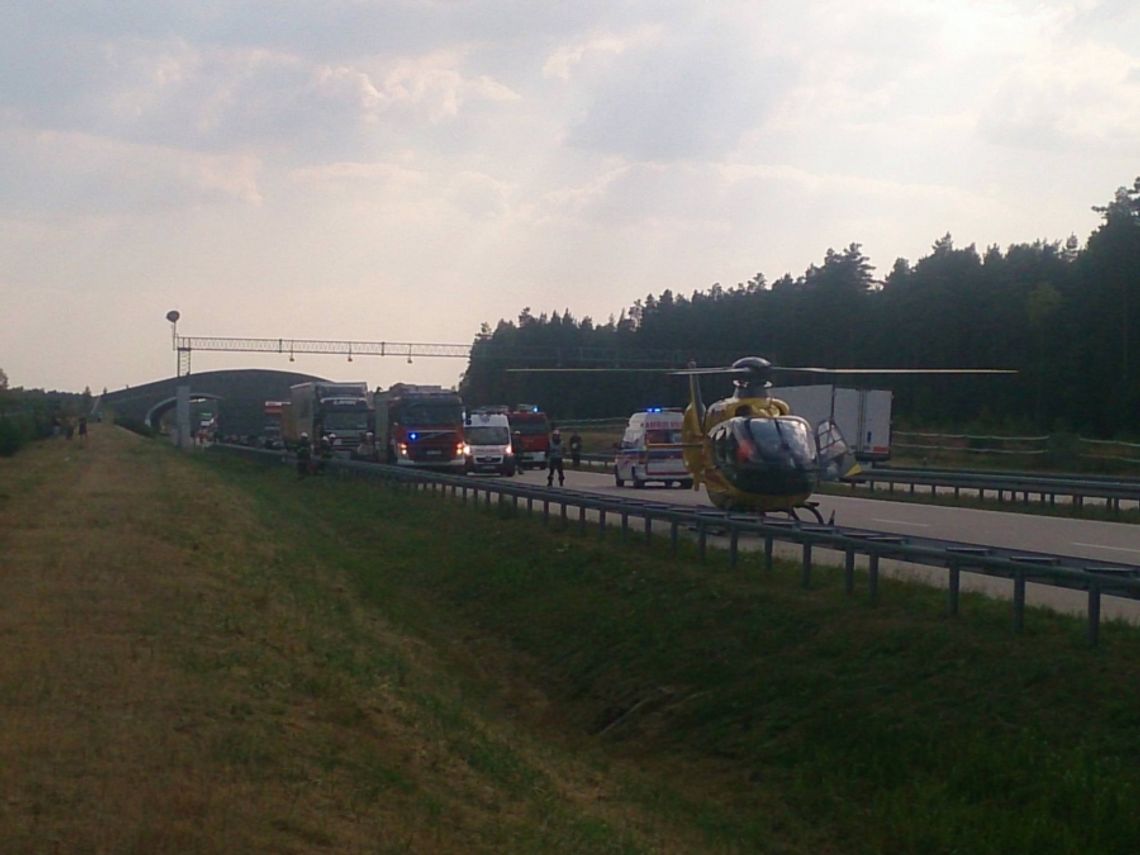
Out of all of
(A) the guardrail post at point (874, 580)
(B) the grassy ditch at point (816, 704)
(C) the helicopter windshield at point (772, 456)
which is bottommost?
(B) the grassy ditch at point (816, 704)

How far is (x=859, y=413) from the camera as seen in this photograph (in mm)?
52688

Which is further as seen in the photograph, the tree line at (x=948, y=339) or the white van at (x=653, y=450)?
the tree line at (x=948, y=339)

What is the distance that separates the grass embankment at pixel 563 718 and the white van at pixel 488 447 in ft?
107

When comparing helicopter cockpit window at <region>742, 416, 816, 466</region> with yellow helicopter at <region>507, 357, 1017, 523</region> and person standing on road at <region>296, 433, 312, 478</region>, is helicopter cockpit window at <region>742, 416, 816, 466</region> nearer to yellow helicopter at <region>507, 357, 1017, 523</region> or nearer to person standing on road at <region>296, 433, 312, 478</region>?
yellow helicopter at <region>507, 357, 1017, 523</region>

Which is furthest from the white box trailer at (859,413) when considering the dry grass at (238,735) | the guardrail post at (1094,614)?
the guardrail post at (1094,614)

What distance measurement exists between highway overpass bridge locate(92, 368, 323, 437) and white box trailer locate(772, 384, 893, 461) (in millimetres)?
41048

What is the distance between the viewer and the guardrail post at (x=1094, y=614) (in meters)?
11.7

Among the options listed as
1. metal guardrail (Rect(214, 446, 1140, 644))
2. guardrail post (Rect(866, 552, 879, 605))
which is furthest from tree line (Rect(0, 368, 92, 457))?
guardrail post (Rect(866, 552, 879, 605))

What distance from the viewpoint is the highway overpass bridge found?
102 m

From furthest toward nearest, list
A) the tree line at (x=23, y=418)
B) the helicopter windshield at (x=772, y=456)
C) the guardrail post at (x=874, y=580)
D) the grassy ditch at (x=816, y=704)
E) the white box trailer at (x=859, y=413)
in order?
1. the tree line at (x=23, y=418)
2. the white box trailer at (x=859, y=413)
3. the helicopter windshield at (x=772, y=456)
4. the guardrail post at (x=874, y=580)
5. the grassy ditch at (x=816, y=704)

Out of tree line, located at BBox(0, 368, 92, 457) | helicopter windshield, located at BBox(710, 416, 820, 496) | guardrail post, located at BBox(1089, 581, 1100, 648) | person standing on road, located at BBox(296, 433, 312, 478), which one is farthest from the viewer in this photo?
tree line, located at BBox(0, 368, 92, 457)

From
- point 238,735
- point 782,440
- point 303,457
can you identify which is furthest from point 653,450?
point 238,735

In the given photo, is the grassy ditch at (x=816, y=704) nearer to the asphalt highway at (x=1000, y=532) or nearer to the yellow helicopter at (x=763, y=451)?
the asphalt highway at (x=1000, y=532)

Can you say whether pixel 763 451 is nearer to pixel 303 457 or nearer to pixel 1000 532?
pixel 1000 532
